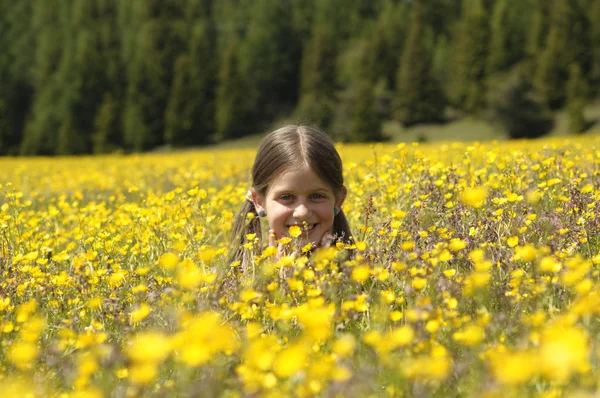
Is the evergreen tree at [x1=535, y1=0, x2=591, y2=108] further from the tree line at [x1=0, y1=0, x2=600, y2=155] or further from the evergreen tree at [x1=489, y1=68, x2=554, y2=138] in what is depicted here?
the evergreen tree at [x1=489, y1=68, x2=554, y2=138]

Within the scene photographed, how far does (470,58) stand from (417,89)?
6.01 metres

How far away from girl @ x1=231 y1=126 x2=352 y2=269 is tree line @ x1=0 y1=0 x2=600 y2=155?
41.3 metres

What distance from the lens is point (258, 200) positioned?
4.11 meters

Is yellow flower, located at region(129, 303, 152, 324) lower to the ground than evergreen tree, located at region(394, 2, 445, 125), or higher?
higher

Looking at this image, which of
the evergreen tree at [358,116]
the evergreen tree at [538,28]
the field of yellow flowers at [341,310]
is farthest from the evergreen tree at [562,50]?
the field of yellow flowers at [341,310]

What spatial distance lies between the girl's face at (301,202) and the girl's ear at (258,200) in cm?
19

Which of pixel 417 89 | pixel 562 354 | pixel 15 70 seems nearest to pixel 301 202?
pixel 562 354

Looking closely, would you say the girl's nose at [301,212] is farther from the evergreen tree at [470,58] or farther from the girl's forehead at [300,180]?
the evergreen tree at [470,58]

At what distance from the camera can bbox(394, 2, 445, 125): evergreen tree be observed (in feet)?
165

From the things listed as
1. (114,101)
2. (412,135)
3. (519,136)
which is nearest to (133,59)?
(114,101)

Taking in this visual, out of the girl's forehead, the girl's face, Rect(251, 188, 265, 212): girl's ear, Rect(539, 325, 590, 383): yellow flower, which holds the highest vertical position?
Rect(539, 325, 590, 383): yellow flower

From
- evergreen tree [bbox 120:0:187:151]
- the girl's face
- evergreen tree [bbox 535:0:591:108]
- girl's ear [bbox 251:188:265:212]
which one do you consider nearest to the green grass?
evergreen tree [bbox 535:0:591:108]

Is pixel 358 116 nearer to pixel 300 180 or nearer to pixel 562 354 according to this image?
pixel 300 180

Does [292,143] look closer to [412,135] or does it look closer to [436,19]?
[412,135]
